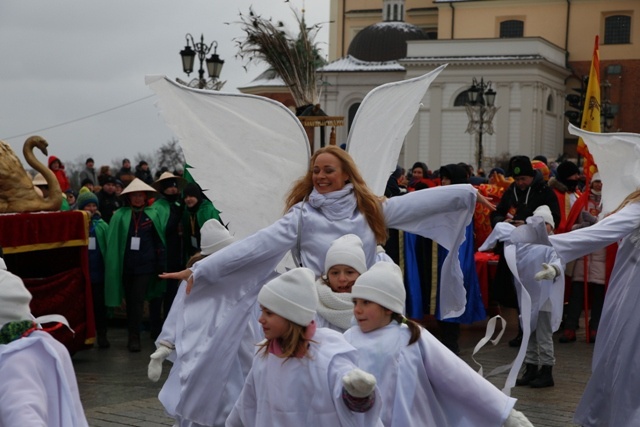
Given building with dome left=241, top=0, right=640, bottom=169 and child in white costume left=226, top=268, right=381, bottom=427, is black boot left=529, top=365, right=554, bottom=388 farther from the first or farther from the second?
building with dome left=241, top=0, right=640, bottom=169

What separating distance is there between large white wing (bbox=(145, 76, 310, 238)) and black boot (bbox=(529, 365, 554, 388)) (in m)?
3.30

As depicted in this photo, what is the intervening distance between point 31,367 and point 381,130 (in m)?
3.87

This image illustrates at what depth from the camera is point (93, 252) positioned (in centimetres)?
1190

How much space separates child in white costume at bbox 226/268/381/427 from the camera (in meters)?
4.63

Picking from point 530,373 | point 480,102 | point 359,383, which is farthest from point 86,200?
point 480,102

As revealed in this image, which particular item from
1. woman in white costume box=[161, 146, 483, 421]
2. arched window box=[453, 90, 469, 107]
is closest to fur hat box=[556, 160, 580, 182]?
woman in white costume box=[161, 146, 483, 421]

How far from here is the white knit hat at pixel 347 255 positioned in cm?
562

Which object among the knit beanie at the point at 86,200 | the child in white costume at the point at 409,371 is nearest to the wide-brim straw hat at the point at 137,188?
the knit beanie at the point at 86,200

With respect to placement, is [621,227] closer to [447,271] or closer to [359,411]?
[447,271]

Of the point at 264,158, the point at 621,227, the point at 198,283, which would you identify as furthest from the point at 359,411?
the point at 621,227

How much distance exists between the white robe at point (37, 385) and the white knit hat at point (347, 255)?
1710 millimetres

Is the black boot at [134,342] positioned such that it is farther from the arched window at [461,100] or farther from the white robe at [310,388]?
the arched window at [461,100]

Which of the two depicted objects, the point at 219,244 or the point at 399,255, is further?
the point at 399,255

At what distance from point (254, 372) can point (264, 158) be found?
2653mm
